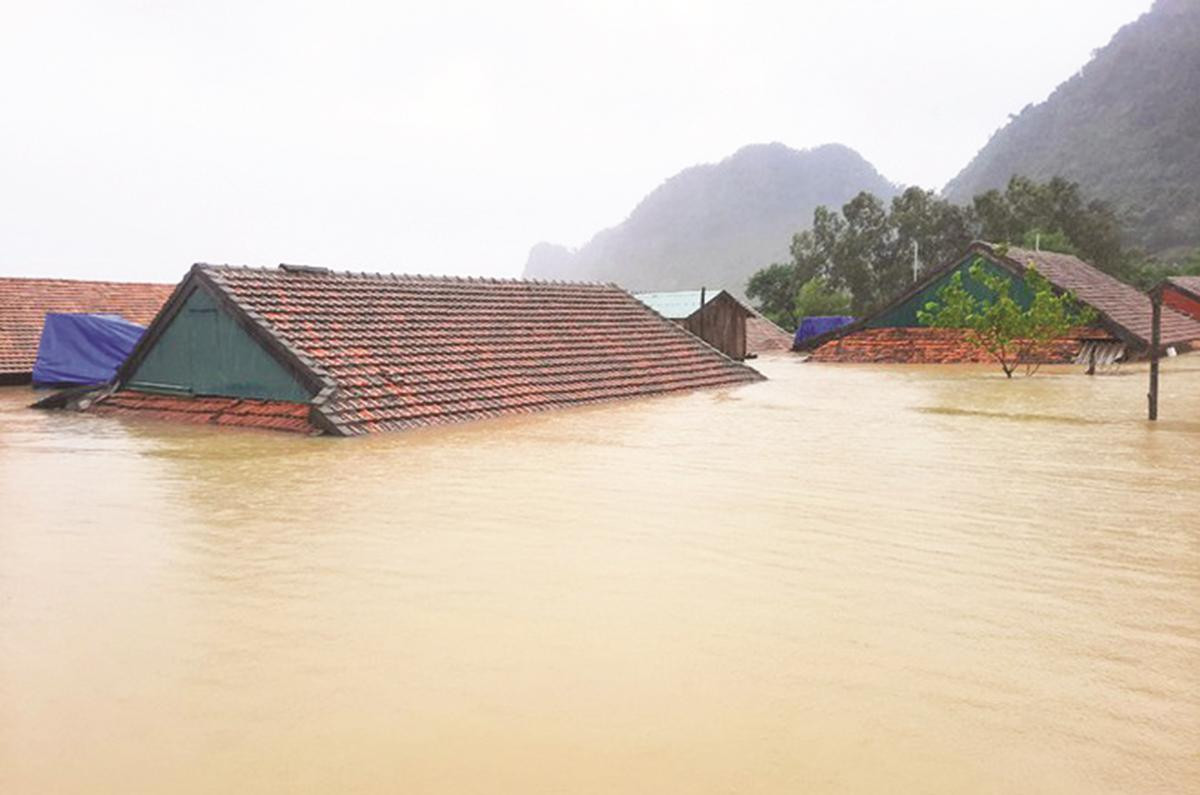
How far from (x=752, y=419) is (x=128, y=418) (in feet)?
28.9

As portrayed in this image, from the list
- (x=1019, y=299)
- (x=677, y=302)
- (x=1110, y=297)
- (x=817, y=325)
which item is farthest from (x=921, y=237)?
(x=1019, y=299)

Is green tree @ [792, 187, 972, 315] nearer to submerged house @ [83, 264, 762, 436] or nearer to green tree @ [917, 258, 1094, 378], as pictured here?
green tree @ [917, 258, 1094, 378]

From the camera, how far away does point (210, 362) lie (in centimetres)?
1309

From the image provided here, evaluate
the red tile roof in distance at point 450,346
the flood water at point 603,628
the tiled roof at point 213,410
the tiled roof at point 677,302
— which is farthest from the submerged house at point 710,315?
the flood water at point 603,628

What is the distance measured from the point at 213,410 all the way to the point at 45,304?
14.9 meters

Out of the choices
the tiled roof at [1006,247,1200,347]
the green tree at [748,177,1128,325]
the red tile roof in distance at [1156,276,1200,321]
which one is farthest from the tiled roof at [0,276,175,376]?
the red tile roof in distance at [1156,276,1200,321]

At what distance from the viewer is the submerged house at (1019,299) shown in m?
25.8

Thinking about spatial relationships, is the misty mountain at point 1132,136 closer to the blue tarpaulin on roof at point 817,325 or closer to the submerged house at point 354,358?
the blue tarpaulin on roof at point 817,325

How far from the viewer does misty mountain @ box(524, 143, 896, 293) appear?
371 feet

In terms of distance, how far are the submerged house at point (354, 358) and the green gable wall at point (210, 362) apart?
2cm

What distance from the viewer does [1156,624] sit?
13.5 ft

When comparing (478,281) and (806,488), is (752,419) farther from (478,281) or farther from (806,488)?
(478,281)

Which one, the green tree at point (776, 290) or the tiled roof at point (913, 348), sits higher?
the green tree at point (776, 290)

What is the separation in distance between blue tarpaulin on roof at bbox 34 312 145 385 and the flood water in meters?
12.4
